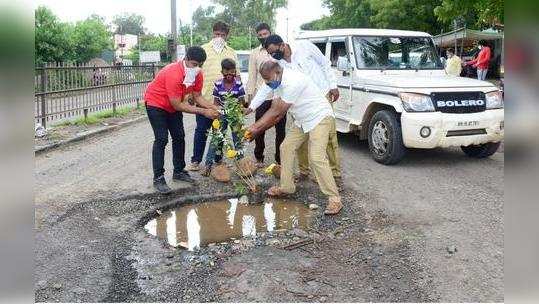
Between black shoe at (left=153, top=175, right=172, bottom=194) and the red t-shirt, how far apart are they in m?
0.74

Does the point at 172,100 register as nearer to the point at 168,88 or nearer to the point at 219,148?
the point at 168,88

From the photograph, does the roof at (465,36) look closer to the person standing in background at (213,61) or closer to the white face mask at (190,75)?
the person standing in background at (213,61)

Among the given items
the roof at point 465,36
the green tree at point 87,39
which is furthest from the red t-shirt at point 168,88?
the roof at point 465,36

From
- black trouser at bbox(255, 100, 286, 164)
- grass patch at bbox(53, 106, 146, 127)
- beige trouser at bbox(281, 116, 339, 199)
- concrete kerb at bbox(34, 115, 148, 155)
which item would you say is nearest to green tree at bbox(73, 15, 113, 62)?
grass patch at bbox(53, 106, 146, 127)

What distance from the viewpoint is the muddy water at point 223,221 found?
432 cm

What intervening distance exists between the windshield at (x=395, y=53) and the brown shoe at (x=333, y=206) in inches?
119

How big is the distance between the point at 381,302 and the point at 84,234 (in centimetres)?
255

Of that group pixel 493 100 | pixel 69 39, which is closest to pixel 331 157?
pixel 493 100

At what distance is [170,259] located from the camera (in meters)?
3.79

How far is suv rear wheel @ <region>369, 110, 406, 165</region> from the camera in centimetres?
641

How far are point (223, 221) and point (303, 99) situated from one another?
138cm

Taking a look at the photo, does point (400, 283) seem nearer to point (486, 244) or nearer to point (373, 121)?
point (486, 244)

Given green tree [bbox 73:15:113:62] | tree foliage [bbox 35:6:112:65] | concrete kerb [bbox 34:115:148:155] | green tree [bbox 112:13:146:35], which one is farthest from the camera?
green tree [bbox 112:13:146:35]

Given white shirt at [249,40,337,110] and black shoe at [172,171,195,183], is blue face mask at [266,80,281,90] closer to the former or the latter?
white shirt at [249,40,337,110]
